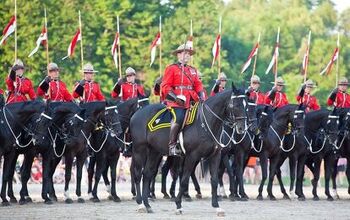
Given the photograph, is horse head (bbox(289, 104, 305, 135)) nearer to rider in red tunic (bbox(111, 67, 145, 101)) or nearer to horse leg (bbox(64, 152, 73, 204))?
rider in red tunic (bbox(111, 67, 145, 101))

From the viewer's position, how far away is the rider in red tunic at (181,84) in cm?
2747

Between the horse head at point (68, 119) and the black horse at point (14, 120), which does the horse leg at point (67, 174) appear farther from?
the black horse at point (14, 120)

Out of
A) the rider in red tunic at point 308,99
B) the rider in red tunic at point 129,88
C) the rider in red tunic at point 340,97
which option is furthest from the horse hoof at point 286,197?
the rider in red tunic at point 129,88

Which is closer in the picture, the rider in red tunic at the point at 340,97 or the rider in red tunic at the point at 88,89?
the rider in red tunic at the point at 88,89

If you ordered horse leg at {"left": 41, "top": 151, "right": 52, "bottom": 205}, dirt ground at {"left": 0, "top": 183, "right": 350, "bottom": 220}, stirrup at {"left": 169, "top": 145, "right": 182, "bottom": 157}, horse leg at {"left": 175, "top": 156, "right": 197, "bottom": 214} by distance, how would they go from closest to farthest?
dirt ground at {"left": 0, "top": 183, "right": 350, "bottom": 220} → horse leg at {"left": 175, "top": 156, "right": 197, "bottom": 214} → stirrup at {"left": 169, "top": 145, "right": 182, "bottom": 157} → horse leg at {"left": 41, "top": 151, "right": 52, "bottom": 205}

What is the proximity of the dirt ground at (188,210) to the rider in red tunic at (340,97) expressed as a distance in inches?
127

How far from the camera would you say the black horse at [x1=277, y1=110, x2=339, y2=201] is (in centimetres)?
3422

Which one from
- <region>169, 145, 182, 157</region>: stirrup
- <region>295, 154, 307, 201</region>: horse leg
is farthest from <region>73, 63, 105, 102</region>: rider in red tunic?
<region>169, 145, 182, 157</region>: stirrup

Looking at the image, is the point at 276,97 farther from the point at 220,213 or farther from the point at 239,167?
the point at 220,213

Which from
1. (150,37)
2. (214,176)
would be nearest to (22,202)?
(214,176)

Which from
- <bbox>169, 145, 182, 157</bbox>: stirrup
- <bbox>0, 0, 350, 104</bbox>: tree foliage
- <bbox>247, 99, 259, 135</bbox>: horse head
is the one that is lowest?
<bbox>169, 145, 182, 157</bbox>: stirrup

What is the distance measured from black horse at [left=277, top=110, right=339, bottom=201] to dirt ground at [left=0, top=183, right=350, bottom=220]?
4.88 ft

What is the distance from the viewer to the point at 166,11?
82.4m

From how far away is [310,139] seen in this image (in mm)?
35094
